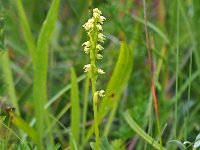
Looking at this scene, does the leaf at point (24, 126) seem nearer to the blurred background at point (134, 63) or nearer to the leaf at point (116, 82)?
the blurred background at point (134, 63)

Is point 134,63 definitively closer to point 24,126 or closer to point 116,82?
point 116,82

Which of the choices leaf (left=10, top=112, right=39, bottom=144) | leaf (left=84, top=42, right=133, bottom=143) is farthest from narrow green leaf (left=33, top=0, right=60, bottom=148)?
leaf (left=84, top=42, right=133, bottom=143)

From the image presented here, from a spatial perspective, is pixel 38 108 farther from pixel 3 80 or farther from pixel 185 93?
pixel 185 93

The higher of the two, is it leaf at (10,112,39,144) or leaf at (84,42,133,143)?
leaf at (84,42,133,143)

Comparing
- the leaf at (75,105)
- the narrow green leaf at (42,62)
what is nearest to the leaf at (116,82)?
the leaf at (75,105)

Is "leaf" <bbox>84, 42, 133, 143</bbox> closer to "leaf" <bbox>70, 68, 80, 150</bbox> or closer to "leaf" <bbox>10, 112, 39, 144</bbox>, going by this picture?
"leaf" <bbox>70, 68, 80, 150</bbox>

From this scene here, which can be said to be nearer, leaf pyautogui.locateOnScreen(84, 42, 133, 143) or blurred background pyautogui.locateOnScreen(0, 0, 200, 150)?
leaf pyautogui.locateOnScreen(84, 42, 133, 143)

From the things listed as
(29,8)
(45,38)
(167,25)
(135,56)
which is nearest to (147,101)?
(135,56)

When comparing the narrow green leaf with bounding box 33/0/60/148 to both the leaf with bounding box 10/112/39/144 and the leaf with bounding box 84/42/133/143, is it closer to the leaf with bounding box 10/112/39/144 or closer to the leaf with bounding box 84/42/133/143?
the leaf with bounding box 10/112/39/144

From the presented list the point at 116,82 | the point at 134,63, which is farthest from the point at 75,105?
the point at 134,63
